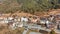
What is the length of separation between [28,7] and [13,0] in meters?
2.84

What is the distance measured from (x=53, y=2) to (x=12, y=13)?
363 cm

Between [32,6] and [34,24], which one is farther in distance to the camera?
[32,6]

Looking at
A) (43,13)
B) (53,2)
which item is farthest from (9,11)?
(53,2)

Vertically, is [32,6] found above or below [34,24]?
above

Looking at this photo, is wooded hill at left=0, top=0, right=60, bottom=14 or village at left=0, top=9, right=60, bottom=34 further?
wooded hill at left=0, top=0, right=60, bottom=14

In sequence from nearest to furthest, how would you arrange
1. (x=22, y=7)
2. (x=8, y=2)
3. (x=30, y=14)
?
1. (x=30, y=14)
2. (x=22, y=7)
3. (x=8, y=2)

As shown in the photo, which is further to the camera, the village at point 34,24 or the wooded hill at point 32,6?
the wooded hill at point 32,6

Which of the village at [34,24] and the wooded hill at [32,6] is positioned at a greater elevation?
the wooded hill at [32,6]

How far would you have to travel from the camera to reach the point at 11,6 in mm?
14289

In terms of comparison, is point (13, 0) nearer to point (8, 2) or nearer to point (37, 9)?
point (8, 2)

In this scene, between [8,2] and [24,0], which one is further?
[8,2]

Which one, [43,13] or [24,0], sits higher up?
[24,0]

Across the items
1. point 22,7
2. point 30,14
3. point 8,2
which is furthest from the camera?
point 8,2

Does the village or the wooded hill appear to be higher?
the wooded hill
